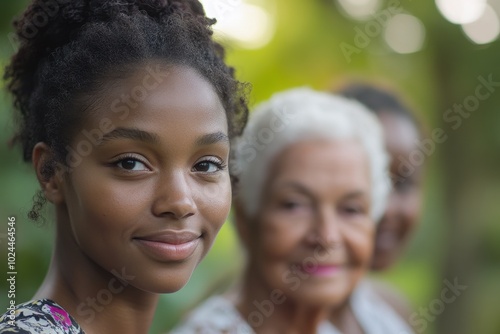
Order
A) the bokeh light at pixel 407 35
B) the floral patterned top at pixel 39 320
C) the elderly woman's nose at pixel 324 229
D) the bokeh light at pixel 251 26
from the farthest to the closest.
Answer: the bokeh light at pixel 407 35 < the bokeh light at pixel 251 26 < the elderly woman's nose at pixel 324 229 < the floral patterned top at pixel 39 320

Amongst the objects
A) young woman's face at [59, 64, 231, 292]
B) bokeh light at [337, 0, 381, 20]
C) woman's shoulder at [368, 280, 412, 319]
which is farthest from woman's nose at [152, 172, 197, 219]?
bokeh light at [337, 0, 381, 20]

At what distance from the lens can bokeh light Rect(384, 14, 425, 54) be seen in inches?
196

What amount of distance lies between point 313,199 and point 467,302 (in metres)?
3.56

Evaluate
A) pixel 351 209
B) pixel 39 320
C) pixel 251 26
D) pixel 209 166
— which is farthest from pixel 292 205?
pixel 251 26

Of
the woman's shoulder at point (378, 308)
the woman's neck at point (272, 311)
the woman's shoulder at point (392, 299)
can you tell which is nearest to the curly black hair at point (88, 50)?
the woman's neck at point (272, 311)

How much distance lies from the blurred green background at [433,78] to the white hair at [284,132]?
1778mm

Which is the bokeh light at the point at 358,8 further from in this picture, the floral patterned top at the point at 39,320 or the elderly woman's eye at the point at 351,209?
the floral patterned top at the point at 39,320

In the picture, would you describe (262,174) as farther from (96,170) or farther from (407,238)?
(407,238)

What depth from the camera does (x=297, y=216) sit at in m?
2.12

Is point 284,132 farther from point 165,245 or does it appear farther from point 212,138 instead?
point 165,245

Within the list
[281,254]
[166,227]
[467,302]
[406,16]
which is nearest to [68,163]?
[166,227]

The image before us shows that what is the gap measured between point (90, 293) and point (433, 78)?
13.6 ft

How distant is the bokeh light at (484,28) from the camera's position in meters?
4.81

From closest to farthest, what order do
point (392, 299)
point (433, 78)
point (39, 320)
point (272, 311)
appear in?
point (39, 320)
point (272, 311)
point (392, 299)
point (433, 78)
